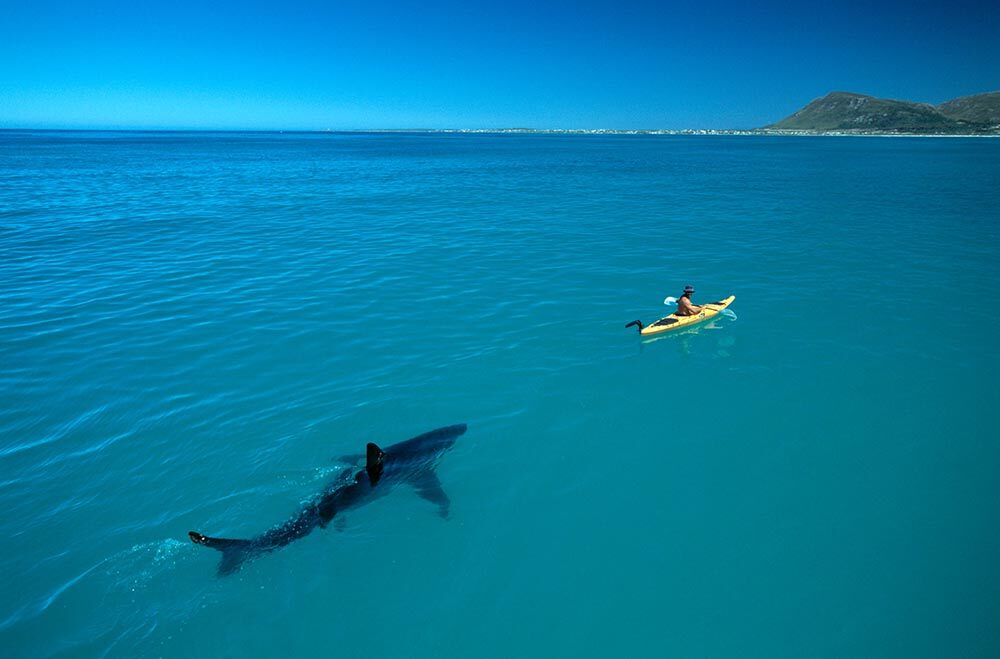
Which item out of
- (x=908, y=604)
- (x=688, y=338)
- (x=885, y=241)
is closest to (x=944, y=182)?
(x=885, y=241)

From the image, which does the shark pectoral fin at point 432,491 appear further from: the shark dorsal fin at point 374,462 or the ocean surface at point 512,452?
the shark dorsal fin at point 374,462

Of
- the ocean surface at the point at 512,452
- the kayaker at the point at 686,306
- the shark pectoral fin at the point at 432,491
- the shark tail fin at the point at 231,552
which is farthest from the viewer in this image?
the kayaker at the point at 686,306

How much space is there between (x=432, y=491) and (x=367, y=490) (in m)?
1.44

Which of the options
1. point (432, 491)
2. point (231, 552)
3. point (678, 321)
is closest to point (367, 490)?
point (432, 491)

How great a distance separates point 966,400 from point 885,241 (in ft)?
73.2

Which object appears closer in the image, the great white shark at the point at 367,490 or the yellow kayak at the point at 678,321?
the great white shark at the point at 367,490

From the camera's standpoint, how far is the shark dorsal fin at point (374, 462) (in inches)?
423

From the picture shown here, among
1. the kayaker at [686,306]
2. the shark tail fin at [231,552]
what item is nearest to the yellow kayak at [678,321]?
the kayaker at [686,306]

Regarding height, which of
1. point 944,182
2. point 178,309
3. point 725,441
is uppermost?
point 944,182

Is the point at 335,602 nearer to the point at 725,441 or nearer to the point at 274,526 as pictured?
the point at 274,526

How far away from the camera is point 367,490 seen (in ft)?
37.2

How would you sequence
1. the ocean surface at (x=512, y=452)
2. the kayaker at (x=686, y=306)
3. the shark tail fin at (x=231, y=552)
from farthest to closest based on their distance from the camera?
the kayaker at (x=686, y=306) → the shark tail fin at (x=231, y=552) → the ocean surface at (x=512, y=452)

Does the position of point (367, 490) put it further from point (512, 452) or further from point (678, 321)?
point (678, 321)

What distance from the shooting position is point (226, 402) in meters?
14.8
